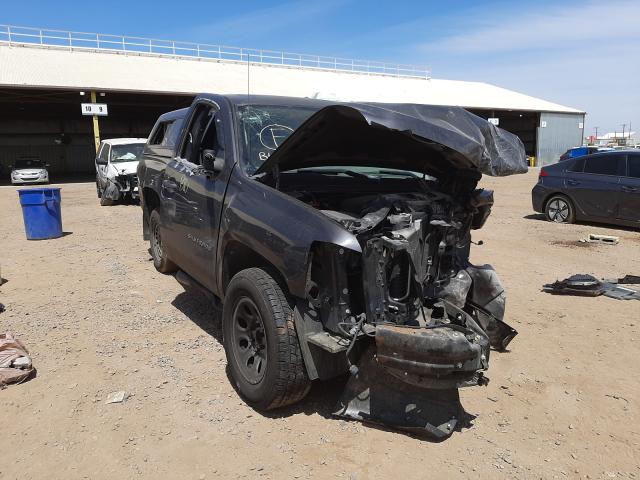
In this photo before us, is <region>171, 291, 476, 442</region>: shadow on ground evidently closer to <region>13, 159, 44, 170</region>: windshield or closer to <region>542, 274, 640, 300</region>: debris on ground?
<region>542, 274, 640, 300</region>: debris on ground

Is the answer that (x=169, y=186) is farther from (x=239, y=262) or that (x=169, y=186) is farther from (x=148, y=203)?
(x=148, y=203)

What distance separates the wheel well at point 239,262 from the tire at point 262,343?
0.38 ft

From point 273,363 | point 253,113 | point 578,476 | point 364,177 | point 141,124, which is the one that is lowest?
point 578,476

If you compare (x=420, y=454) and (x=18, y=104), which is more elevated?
(x=18, y=104)

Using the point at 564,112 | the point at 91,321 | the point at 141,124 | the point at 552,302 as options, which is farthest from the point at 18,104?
the point at 564,112

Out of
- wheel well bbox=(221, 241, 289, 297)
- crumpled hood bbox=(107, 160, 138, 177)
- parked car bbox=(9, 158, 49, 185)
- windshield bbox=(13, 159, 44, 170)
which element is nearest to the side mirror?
wheel well bbox=(221, 241, 289, 297)

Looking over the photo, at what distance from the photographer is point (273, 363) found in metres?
3.23

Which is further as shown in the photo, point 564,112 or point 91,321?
point 564,112

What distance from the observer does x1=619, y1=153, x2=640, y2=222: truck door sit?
10.1m

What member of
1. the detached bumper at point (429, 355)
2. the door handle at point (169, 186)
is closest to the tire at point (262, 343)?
the detached bumper at point (429, 355)

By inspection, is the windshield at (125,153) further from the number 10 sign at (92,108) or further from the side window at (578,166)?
the side window at (578,166)

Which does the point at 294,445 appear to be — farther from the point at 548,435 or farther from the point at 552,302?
the point at 552,302

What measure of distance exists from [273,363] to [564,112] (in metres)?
44.9

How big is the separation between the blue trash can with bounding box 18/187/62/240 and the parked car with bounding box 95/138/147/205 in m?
5.06
